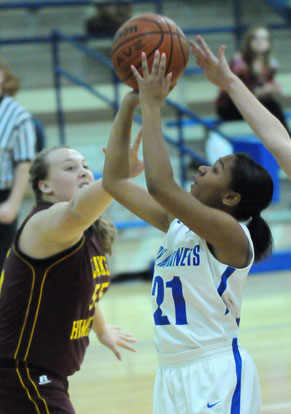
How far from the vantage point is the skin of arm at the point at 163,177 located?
2246mm

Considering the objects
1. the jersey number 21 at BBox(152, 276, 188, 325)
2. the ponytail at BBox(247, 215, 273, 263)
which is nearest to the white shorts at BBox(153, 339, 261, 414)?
the jersey number 21 at BBox(152, 276, 188, 325)

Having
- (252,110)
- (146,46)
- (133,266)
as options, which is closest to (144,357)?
(133,266)

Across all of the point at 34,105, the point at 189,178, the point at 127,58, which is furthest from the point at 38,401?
the point at 34,105

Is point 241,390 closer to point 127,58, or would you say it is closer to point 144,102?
point 144,102

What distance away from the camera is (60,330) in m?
2.80

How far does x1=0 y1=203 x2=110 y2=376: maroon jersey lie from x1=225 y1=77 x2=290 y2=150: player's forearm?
762 millimetres

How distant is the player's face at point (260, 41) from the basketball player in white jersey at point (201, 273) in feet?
18.0

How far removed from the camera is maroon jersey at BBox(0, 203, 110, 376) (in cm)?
276

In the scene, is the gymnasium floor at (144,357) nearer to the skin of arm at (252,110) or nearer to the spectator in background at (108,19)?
the skin of arm at (252,110)

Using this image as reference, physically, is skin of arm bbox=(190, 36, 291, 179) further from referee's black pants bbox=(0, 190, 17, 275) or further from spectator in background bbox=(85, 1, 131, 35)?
spectator in background bbox=(85, 1, 131, 35)

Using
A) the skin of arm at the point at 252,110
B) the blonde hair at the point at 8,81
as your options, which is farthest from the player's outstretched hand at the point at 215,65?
the blonde hair at the point at 8,81

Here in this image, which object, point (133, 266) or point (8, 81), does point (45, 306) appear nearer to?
point (8, 81)

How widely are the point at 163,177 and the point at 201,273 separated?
1.09 ft

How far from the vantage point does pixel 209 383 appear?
2334mm
